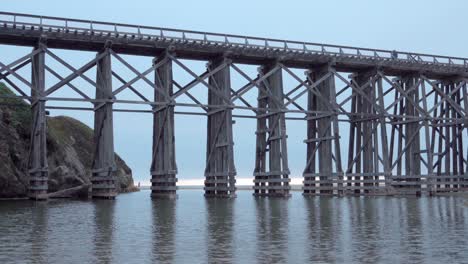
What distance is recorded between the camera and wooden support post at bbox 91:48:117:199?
39719 millimetres

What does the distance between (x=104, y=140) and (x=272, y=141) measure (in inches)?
566

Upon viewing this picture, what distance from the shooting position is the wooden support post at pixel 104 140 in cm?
3972

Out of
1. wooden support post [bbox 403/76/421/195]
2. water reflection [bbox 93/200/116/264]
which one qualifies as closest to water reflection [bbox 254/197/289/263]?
water reflection [bbox 93/200/116/264]

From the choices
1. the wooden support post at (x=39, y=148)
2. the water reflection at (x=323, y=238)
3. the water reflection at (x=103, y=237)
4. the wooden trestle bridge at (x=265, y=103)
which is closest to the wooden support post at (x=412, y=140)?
the wooden trestle bridge at (x=265, y=103)

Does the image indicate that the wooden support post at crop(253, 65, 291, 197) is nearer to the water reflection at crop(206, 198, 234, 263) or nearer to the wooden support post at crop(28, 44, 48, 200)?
the wooden support post at crop(28, 44, 48, 200)

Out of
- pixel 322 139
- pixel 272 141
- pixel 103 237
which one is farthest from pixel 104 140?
pixel 103 237

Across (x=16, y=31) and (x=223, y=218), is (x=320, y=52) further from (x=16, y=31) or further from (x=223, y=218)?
(x=223, y=218)

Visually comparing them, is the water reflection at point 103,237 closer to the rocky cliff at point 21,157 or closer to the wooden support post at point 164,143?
the wooden support post at point 164,143

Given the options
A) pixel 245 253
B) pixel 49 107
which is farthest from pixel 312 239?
pixel 49 107

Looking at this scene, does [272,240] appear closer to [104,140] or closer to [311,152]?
[104,140]

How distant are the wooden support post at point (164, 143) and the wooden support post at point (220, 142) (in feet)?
12.9

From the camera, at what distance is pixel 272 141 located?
48.4 meters

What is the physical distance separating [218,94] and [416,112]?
2200cm

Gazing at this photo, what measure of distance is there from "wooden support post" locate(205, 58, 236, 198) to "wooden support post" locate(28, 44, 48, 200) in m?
12.9
